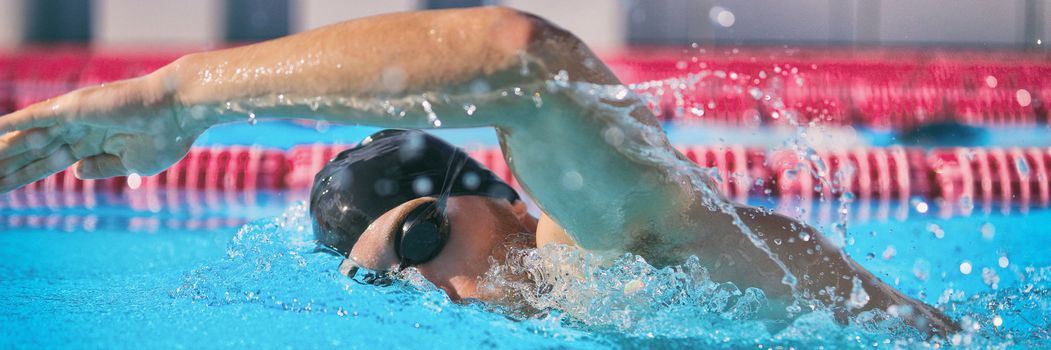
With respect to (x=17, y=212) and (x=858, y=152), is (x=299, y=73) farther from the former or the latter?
(x=858, y=152)

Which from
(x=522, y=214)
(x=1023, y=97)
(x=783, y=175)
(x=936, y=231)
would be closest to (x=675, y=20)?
(x=1023, y=97)

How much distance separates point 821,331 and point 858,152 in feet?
7.87

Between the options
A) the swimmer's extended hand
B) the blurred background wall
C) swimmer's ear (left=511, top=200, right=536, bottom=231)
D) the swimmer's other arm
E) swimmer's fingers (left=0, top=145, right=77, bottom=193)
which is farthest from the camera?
the blurred background wall

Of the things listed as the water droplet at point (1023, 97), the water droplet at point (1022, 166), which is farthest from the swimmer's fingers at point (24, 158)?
the water droplet at point (1023, 97)

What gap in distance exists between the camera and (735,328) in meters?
1.44

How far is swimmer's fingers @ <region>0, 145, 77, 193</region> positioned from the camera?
1.25m

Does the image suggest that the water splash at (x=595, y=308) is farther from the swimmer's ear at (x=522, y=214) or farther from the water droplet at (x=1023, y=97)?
the water droplet at (x=1023, y=97)

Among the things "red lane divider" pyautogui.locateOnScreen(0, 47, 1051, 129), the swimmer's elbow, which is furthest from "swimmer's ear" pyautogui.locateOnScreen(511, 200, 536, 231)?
"red lane divider" pyautogui.locateOnScreen(0, 47, 1051, 129)

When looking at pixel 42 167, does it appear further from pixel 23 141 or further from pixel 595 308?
pixel 595 308

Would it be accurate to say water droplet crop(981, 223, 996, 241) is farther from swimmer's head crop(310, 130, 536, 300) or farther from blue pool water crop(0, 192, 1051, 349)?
swimmer's head crop(310, 130, 536, 300)

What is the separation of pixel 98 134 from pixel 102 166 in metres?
0.07

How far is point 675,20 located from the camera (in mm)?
8531

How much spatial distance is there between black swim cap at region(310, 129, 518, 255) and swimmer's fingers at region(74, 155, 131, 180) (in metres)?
0.43

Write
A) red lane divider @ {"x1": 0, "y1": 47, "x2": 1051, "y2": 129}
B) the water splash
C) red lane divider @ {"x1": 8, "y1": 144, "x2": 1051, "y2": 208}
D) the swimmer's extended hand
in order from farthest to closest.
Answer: red lane divider @ {"x1": 0, "y1": 47, "x2": 1051, "y2": 129} → red lane divider @ {"x1": 8, "y1": 144, "x2": 1051, "y2": 208} → the water splash → the swimmer's extended hand
